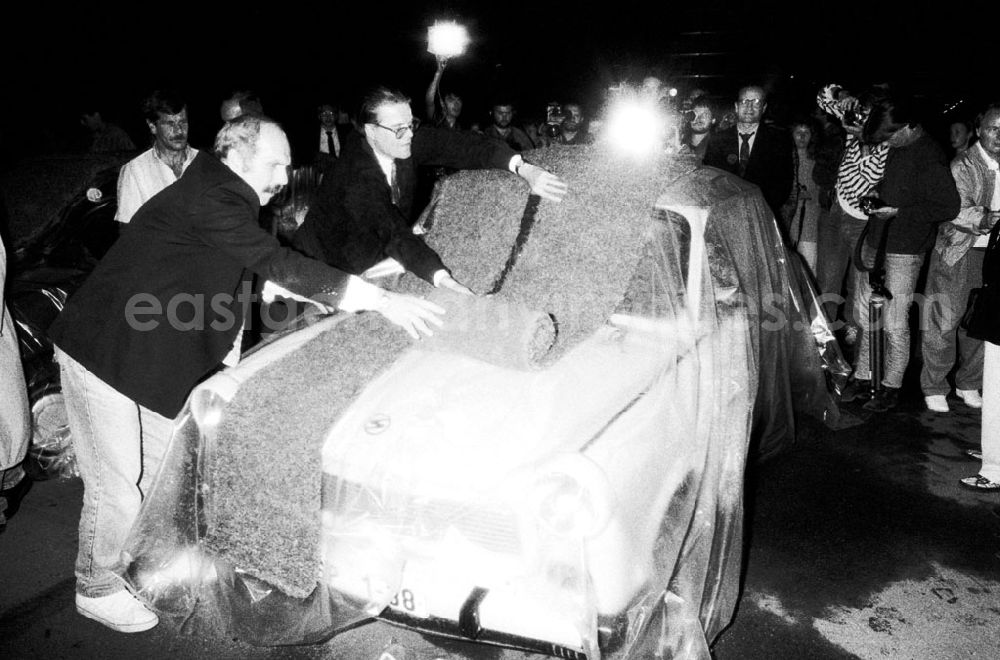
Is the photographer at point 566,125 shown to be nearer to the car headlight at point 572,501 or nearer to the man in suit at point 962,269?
the man in suit at point 962,269

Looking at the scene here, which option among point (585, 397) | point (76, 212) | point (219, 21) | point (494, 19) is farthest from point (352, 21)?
point (585, 397)

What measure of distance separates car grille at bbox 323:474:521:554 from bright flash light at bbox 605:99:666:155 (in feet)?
6.18

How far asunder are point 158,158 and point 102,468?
6.75 ft

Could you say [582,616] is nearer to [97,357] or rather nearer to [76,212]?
[97,357]

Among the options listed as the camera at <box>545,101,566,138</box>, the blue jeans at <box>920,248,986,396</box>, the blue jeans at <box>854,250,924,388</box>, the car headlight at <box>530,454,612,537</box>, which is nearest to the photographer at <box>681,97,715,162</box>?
the camera at <box>545,101,566,138</box>

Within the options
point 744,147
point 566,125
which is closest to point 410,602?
point 744,147

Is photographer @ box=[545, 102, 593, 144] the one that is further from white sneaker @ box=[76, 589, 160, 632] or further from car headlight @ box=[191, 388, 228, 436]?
white sneaker @ box=[76, 589, 160, 632]

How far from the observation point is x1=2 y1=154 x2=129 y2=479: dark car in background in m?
3.74

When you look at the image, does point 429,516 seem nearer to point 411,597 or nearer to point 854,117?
point 411,597

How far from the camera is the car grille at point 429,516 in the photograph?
6.53 ft

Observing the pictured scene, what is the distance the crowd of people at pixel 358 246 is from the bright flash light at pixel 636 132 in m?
0.22

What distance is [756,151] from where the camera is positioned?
5.62m

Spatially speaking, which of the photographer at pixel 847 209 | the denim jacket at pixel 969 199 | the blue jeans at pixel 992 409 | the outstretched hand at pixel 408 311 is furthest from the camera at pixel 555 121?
the outstretched hand at pixel 408 311

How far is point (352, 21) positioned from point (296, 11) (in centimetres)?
111
